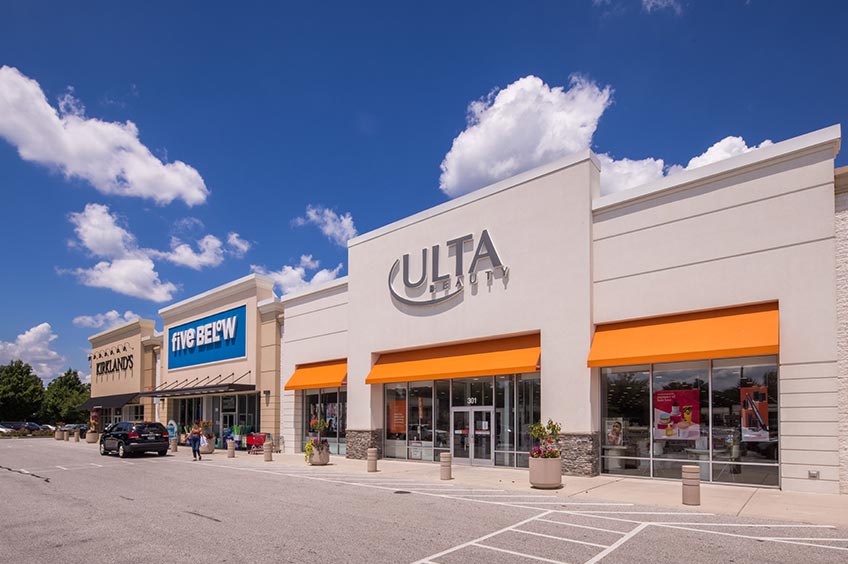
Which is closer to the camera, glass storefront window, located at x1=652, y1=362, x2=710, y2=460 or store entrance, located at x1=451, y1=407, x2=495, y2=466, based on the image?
glass storefront window, located at x1=652, y1=362, x2=710, y2=460

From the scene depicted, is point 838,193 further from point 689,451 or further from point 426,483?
point 426,483

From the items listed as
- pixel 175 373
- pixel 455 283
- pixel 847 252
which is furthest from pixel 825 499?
pixel 175 373

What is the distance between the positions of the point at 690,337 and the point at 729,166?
4.51m

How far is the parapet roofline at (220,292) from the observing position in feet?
108

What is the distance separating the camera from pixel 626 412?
57.3 feet

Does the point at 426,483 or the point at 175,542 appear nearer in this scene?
the point at 175,542

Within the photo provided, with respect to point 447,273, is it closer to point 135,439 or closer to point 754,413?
point 754,413

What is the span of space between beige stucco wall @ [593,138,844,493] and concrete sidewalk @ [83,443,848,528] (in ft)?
3.76

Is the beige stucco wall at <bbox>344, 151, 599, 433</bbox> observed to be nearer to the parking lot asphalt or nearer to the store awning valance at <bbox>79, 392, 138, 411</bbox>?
the parking lot asphalt

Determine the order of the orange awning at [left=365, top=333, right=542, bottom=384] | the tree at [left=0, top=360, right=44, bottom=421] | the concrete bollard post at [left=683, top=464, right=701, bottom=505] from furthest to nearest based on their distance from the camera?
the tree at [left=0, top=360, right=44, bottom=421] < the orange awning at [left=365, top=333, right=542, bottom=384] < the concrete bollard post at [left=683, top=464, right=701, bottom=505]

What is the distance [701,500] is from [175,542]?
10.6 meters

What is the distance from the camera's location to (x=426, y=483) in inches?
680

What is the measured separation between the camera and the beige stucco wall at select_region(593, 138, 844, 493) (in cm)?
1402

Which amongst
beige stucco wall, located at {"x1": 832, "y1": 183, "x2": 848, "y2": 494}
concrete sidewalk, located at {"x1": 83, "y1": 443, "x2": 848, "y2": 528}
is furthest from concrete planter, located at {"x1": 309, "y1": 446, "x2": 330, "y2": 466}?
beige stucco wall, located at {"x1": 832, "y1": 183, "x2": 848, "y2": 494}
